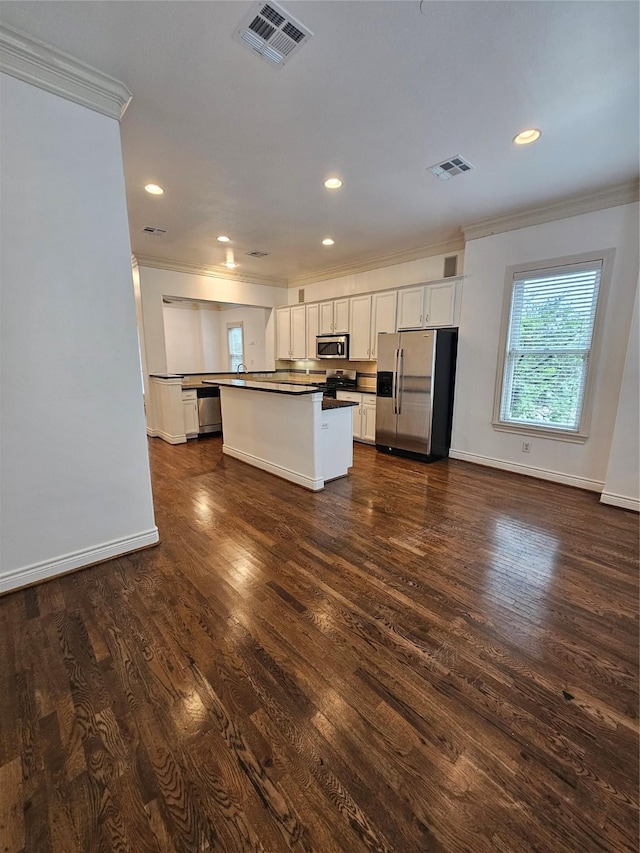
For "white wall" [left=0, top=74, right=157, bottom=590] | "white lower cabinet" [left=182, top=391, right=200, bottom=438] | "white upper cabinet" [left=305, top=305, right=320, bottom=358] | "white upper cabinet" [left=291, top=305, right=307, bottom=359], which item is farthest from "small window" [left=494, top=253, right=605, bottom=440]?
"white lower cabinet" [left=182, top=391, right=200, bottom=438]

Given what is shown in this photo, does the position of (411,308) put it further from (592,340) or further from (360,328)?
(592,340)

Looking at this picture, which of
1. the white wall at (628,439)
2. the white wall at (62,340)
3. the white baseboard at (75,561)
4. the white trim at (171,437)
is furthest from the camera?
the white trim at (171,437)

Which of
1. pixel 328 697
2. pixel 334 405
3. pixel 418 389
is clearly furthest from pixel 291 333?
pixel 328 697

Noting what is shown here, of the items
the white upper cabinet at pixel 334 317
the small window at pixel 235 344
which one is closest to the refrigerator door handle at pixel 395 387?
the white upper cabinet at pixel 334 317

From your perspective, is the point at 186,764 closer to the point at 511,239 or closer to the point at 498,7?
the point at 498,7

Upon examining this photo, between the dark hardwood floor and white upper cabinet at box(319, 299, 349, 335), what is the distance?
162 inches

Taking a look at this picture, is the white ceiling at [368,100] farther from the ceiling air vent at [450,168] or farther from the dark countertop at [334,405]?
the dark countertop at [334,405]

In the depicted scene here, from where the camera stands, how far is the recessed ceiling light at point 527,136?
2518mm

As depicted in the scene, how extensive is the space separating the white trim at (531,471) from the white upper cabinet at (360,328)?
212 centimetres

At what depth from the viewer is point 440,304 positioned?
4793 mm

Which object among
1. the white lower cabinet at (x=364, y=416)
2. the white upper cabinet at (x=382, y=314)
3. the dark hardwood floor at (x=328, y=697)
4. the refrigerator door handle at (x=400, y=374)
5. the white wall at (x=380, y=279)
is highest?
the white wall at (x=380, y=279)

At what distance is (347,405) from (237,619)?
2.53 meters

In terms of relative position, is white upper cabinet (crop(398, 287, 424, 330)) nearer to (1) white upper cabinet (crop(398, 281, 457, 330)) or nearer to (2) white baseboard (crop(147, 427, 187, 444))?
(1) white upper cabinet (crop(398, 281, 457, 330))

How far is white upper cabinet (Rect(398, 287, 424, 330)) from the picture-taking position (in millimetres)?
4984
